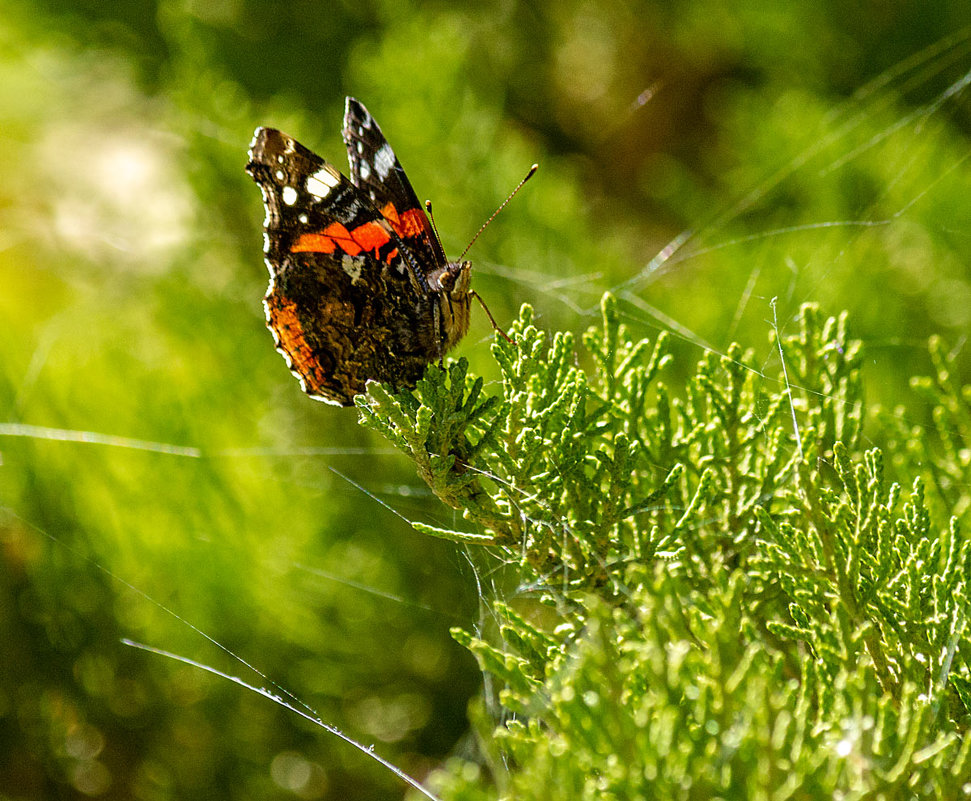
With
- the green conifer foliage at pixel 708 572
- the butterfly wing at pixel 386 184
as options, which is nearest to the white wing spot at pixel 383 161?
the butterfly wing at pixel 386 184

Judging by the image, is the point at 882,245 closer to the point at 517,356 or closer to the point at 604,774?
the point at 517,356

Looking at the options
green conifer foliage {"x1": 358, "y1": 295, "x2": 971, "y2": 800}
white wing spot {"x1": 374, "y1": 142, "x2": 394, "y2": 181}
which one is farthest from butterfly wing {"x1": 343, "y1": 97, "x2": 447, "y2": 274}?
green conifer foliage {"x1": 358, "y1": 295, "x2": 971, "y2": 800}

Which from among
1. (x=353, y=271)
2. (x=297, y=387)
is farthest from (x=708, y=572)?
(x=297, y=387)

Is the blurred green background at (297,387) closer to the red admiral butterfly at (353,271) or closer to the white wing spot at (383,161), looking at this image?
the red admiral butterfly at (353,271)

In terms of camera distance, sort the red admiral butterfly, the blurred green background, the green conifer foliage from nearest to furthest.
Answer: the green conifer foliage, the red admiral butterfly, the blurred green background

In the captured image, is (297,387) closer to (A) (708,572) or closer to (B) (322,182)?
(B) (322,182)

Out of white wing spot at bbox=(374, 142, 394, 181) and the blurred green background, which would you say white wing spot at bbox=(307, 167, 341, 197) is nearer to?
white wing spot at bbox=(374, 142, 394, 181)
